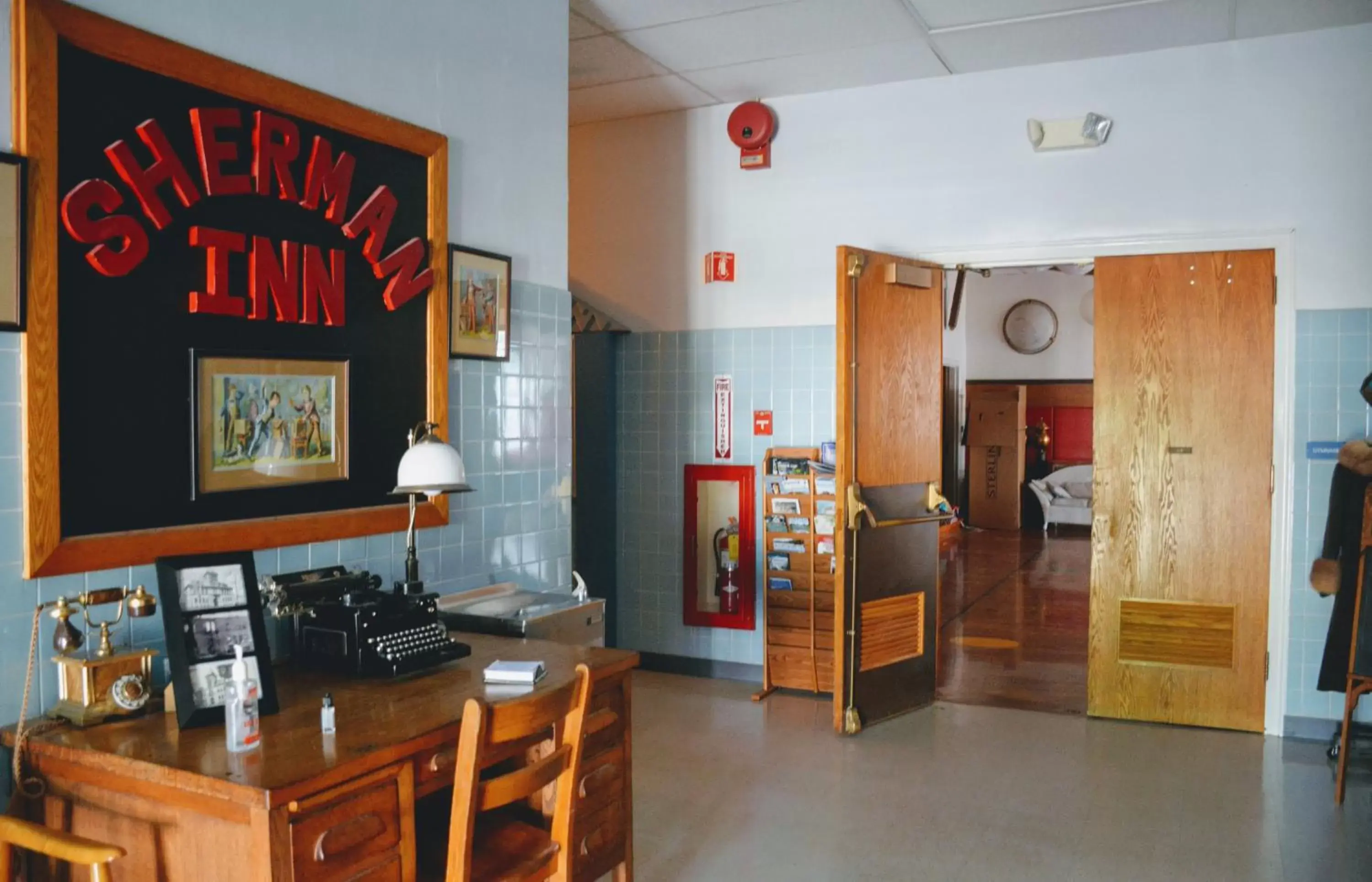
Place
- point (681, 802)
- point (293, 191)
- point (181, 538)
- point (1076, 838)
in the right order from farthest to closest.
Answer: point (681, 802), point (1076, 838), point (293, 191), point (181, 538)

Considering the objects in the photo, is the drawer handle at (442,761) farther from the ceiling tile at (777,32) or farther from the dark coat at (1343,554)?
the dark coat at (1343,554)

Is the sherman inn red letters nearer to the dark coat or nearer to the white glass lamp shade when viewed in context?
the white glass lamp shade

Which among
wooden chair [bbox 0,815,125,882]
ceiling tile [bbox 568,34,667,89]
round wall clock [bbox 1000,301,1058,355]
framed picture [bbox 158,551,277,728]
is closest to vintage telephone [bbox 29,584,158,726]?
framed picture [bbox 158,551,277,728]

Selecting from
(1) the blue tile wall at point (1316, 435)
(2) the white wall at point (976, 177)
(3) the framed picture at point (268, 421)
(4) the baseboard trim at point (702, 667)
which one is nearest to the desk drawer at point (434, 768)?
(3) the framed picture at point (268, 421)

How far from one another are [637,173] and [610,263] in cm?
56

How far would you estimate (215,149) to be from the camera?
2676mm

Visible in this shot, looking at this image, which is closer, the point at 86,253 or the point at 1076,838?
the point at 86,253

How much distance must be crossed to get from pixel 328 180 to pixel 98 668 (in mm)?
1530

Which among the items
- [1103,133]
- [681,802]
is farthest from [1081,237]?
[681,802]

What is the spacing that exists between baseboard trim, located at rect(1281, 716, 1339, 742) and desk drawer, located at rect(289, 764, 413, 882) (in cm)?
426

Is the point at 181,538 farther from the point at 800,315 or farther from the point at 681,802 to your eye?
the point at 800,315

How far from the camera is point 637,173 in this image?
6.01m

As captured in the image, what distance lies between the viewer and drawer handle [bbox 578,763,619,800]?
2.68 metres

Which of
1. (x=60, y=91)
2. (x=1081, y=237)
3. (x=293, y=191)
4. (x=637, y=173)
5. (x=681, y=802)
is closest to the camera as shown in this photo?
(x=60, y=91)
